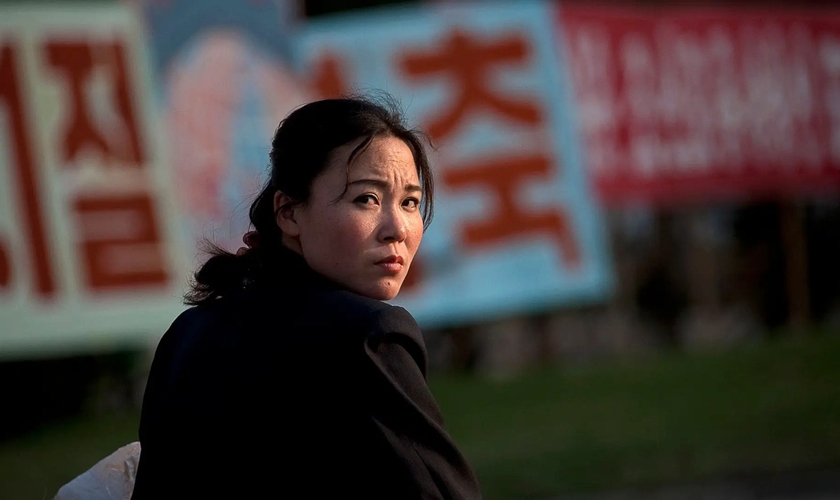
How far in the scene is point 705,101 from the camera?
871 cm

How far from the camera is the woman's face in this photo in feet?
5.02

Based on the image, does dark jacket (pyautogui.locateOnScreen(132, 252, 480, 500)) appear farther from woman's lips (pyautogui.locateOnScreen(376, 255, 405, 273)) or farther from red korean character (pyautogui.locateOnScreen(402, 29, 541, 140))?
red korean character (pyautogui.locateOnScreen(402, 29, 541, 140))

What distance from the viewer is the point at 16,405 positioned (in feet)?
22.0

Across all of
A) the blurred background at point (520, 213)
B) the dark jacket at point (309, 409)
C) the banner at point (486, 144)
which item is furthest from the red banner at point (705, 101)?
the dark jacket at point (309, 409)

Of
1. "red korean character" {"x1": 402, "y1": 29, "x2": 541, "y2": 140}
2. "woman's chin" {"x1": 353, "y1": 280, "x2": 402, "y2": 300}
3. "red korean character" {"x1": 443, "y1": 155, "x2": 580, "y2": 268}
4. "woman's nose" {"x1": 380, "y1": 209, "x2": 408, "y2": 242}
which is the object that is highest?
"red korean character" {"x1": 402, "y1": 29, "x2": 541, "y2": 140}

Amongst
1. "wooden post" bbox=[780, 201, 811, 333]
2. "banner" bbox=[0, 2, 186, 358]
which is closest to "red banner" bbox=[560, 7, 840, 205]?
"wooden post" bbox=[780, 201, 811, 333]

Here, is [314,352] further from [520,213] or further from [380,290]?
[520,213]

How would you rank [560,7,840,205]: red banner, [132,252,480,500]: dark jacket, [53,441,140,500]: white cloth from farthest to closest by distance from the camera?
1. [560,7,840,205]: red banner
2. [53,441,140,500]: white cloth
3. [132,252,480,500]: dark jacket

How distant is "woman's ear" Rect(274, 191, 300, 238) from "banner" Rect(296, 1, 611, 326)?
5.44 metres

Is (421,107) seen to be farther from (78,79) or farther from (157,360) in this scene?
(157,360)

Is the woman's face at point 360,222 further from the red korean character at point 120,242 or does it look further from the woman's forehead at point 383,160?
the red korean character at point 120,242

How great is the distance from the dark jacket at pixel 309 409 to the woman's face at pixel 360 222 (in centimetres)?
6

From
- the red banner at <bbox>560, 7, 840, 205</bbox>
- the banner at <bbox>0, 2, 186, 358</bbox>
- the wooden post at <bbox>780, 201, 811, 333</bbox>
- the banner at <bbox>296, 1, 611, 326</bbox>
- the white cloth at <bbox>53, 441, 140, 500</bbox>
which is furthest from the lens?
the wooden post at <bbox>780, 201, 811, 333</bbox>

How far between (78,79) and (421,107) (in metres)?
2.05
